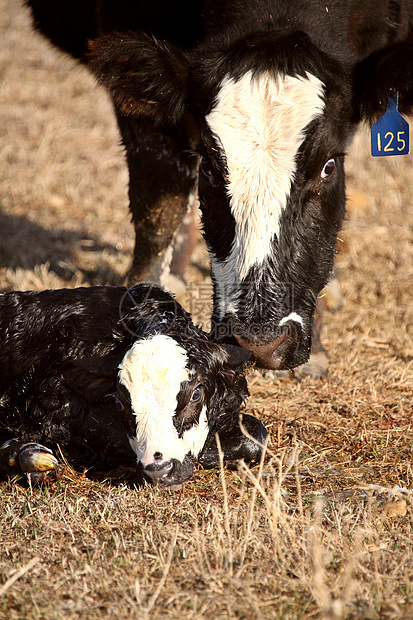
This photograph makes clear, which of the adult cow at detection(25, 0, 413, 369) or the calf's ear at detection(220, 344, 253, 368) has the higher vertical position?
the adult cow at detection(25, 0, 413, 369)

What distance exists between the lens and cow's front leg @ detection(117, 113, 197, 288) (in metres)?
4.62

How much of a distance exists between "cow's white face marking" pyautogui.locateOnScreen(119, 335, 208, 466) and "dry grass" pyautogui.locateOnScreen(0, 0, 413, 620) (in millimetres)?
198

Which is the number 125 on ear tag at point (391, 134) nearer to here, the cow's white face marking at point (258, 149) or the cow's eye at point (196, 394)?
the cow's white face marking at point (258, 149)

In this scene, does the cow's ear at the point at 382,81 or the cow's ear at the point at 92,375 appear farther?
the cow's ear at the point at 382,81

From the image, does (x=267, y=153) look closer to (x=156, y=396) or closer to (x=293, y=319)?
(x=293, y=319)

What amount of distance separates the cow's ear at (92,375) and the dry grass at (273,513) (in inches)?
15.4

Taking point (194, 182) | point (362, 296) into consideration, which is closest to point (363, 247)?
point (362, 296)

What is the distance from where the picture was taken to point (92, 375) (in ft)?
10.6

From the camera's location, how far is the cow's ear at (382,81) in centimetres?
349

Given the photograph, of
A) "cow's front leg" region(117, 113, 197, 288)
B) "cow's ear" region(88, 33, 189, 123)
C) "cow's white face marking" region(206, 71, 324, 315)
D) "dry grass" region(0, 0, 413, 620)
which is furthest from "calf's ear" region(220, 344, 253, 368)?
"cow's front leg" region(117, 113, 197, 288)

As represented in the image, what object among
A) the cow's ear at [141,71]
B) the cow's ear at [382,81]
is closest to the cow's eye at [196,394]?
the cow's ear at [141,71]

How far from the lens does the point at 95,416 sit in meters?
3.34

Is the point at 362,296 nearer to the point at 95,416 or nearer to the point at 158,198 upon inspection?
the point at 158,198

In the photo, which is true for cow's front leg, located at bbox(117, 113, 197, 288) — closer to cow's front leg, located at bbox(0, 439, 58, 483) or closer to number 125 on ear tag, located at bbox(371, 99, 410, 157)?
number 125 on ear tag, located at bbox(371, 99, 410, 157)
